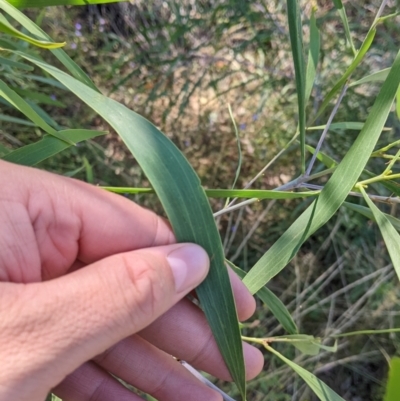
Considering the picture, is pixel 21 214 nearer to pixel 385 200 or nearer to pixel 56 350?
pixel 56 350

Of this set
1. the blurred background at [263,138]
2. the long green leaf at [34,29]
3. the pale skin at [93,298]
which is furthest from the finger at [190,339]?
the blurred background at [263,138]

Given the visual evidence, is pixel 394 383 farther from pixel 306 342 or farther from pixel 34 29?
pixel 34 29

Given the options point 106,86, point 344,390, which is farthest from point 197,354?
point 106,86

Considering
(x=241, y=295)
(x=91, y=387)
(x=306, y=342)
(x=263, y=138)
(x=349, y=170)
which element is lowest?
(x=91, y=387)

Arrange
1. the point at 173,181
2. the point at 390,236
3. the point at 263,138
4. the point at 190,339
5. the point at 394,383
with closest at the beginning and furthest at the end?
the point at 394,383 → the point at 173,181 → the point at 390,236 → the point at 190,339 → the point at 263,138

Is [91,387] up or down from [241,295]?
down

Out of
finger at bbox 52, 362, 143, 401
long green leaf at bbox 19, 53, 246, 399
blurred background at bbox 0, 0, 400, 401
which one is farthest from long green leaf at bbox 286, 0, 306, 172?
blurred background at bbox 0, 0, 400, 401

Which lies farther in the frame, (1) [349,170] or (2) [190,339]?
(2) [190,339]

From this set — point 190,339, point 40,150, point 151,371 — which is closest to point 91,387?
point 151,371

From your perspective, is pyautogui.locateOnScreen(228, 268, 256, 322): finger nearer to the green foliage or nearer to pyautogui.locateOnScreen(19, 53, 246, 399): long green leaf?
pyautogui.locateOnScreen(19, 53, 246, 399): long green leaf
